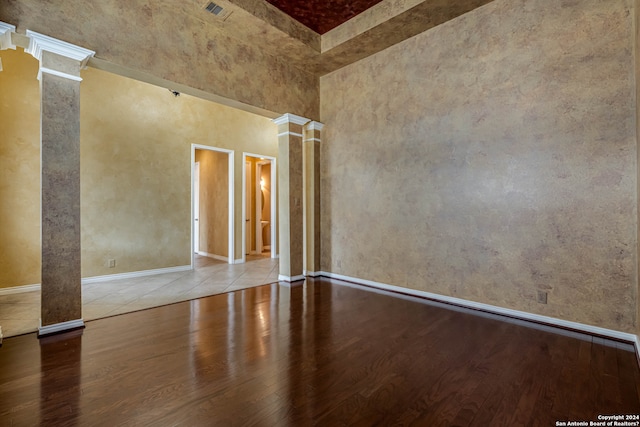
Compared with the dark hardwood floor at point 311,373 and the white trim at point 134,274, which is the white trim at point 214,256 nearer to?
the white trim at point 134,274

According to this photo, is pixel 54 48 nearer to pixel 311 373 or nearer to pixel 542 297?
pixel 311 373

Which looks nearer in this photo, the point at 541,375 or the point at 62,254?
the point at 541,375

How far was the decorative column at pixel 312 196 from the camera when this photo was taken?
16.5 ft

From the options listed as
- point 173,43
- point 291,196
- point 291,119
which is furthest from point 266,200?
point 173,43

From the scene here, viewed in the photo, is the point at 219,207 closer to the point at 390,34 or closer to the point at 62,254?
the point at 62,254

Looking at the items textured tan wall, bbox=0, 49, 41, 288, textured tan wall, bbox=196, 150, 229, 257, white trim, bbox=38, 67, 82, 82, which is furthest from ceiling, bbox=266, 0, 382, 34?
textured tan wall, bbox=0, 49, 41, 288

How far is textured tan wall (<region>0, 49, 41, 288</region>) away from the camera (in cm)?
394

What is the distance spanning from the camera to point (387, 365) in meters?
2.13

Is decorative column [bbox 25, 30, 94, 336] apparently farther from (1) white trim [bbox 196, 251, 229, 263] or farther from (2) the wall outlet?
(2) the wall outlet

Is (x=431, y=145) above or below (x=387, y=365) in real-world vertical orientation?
above

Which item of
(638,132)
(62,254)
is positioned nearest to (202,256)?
(62,254)

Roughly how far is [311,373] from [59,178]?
2819mm

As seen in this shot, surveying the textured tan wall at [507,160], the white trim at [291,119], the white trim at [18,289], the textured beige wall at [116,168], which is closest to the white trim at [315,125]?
the white trim at [291,119]

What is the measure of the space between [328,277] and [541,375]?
328cm
